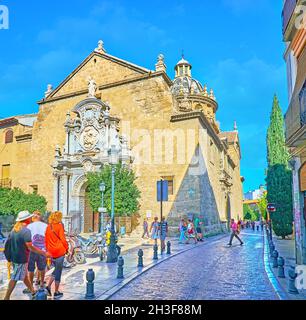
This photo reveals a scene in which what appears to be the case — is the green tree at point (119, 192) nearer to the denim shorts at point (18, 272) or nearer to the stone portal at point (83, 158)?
the stone portal at point (83, 158)

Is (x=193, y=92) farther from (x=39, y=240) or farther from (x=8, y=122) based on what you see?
(x=39, y=240)

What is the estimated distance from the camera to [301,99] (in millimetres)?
7395

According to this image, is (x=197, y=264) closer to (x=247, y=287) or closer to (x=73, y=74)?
(x=247, y=287)

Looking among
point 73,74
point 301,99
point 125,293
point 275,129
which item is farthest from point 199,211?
point 73,74

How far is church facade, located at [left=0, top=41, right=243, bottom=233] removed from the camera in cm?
1870

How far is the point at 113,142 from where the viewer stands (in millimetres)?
20484

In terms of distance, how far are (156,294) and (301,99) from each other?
535 cm

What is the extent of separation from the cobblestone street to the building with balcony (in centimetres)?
163

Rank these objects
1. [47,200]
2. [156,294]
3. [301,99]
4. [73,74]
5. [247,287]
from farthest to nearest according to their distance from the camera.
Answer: [73,74] → [47,200] → [301,99] → [247,287] → [156,294]

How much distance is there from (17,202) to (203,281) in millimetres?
17325

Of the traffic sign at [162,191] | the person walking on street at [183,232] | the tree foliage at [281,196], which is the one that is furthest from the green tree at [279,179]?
the traffic sign at [162,191]

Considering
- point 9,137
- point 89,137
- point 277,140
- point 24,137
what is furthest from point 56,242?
point 9,137

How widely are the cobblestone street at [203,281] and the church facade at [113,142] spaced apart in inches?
351
